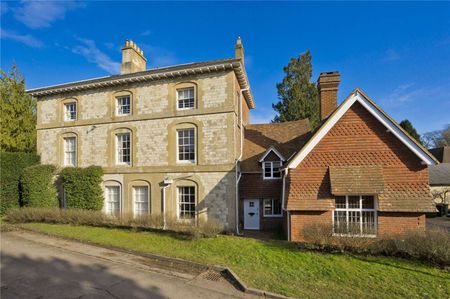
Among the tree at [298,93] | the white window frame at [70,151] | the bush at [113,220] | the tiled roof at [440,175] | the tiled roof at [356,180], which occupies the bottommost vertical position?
the bush at [113,220]

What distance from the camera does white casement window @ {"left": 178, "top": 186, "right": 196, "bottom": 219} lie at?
16.3 meters

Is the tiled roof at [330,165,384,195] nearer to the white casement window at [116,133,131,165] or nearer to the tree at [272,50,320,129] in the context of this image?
the white casement window at [116,133,131,165]

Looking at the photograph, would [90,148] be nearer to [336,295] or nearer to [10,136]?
[10,136]

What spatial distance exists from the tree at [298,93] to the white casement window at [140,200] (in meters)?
19.0

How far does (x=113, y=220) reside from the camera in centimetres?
1474

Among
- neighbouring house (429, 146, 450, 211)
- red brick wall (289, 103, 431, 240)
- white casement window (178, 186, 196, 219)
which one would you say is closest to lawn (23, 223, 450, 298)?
red brick wall (289, 103, 431, 240)

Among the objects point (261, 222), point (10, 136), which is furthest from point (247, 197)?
point (10, 136)

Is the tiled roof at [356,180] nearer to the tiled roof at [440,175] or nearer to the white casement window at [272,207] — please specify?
the white casement window at [272,207]

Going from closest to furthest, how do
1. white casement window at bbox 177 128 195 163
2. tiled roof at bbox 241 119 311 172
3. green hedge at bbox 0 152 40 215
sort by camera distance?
white casement window at bbox 177 128 195 163 → tiled roof at bbox 241 119 311 172 → green hedge at bbox 0 152 40 215

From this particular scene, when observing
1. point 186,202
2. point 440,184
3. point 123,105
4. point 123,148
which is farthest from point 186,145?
point 440,184

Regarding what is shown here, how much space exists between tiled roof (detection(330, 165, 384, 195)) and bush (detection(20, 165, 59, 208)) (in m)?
19.1

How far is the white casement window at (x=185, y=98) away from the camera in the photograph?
658 inches

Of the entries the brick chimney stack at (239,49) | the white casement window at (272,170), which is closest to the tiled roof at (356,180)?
the white casement window at (272,170)

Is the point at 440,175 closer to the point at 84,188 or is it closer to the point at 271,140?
the point at 271,140
